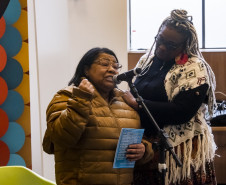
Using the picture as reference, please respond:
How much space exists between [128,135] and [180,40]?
76 centimetres

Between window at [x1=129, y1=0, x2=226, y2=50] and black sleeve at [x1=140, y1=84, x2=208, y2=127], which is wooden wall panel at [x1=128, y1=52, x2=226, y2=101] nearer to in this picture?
window at [x1=129, y1=0, x2=226, y2=50]

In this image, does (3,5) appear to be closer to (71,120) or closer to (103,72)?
(103,72)

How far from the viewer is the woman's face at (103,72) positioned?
210cm

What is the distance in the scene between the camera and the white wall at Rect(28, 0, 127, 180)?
10.7 feet

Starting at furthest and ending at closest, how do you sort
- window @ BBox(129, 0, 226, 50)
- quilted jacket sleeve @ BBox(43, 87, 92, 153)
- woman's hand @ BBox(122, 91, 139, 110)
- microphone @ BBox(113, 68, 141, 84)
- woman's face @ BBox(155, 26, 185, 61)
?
window @ BBox(129, 0, 226, 50), woman's face @ BBox(155, 26, 185, 61), woman's hand @ BBox(122, 91, 139, 110), microphone @ BBox(113, 68, 141, 84), quilted jacket sleeve @ BBox(43, 87, 92, 153)

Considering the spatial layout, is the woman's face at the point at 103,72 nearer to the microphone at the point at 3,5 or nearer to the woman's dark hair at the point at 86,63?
the woman's dark hair at the point at 86,63

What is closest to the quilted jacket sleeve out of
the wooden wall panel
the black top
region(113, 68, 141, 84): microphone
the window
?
region(113, 68, 141, 84): microphone

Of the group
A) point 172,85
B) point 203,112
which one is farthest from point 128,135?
point 203,112

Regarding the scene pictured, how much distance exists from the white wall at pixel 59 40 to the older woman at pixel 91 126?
119cm

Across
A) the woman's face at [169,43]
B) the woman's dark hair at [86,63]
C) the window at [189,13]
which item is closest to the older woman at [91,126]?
the woman's dark hair at [86,63]

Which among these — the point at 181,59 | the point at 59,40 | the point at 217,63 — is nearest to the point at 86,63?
the point at 181,59

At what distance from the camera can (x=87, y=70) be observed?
2.16 metres

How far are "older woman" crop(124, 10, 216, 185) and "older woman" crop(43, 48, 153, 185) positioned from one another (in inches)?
11.4

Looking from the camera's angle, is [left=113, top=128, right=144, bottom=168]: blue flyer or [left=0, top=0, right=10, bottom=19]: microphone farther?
[left=0, top=0, right=10, bottom=19]: microphone
